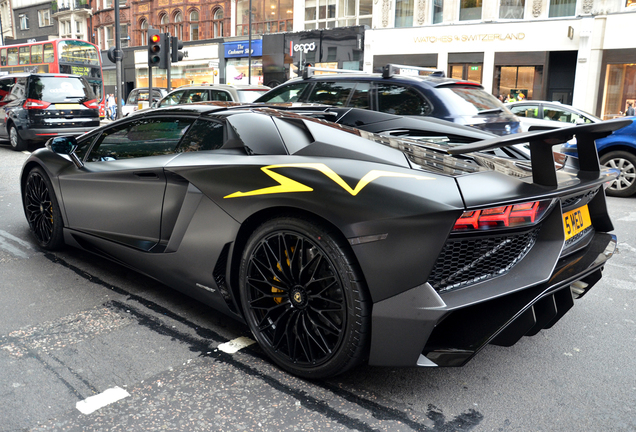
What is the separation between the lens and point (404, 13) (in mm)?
Result: 26547

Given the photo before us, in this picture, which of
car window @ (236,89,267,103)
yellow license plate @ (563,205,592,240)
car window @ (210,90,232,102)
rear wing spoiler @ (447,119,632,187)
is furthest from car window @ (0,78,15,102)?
yellow license plate @ (563,205,592,240)

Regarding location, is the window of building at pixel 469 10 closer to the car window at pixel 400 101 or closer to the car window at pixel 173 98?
the car window at pixel 173 98

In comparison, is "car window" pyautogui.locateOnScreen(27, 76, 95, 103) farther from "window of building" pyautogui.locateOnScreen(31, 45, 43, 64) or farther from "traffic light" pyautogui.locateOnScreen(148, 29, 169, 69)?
"window of building" pyautogui.locateOnScreen(31, 45, 43, 64)

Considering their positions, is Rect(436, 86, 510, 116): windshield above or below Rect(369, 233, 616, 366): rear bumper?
above

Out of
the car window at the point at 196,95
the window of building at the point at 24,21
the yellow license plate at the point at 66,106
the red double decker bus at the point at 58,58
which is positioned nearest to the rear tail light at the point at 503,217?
the car window at the point at 196,95

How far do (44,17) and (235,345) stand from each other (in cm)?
6078

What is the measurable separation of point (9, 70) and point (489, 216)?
27696 mm

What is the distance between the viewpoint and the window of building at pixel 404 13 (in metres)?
26.3

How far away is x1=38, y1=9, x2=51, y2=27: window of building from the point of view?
174 ft

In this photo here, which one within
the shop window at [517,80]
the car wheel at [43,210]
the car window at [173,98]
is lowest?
the car wheel at [43,210]

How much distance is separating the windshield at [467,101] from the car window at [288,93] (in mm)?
2077

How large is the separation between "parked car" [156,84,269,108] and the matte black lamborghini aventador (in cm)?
593

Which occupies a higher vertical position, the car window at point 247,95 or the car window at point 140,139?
the car window at point 247,95

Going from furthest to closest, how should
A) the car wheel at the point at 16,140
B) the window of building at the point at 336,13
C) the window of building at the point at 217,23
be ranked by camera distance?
1. the window of building at the point at 217,23
2. the window of building at the point at 336,13
3. the car wheel at the point at 16,140
